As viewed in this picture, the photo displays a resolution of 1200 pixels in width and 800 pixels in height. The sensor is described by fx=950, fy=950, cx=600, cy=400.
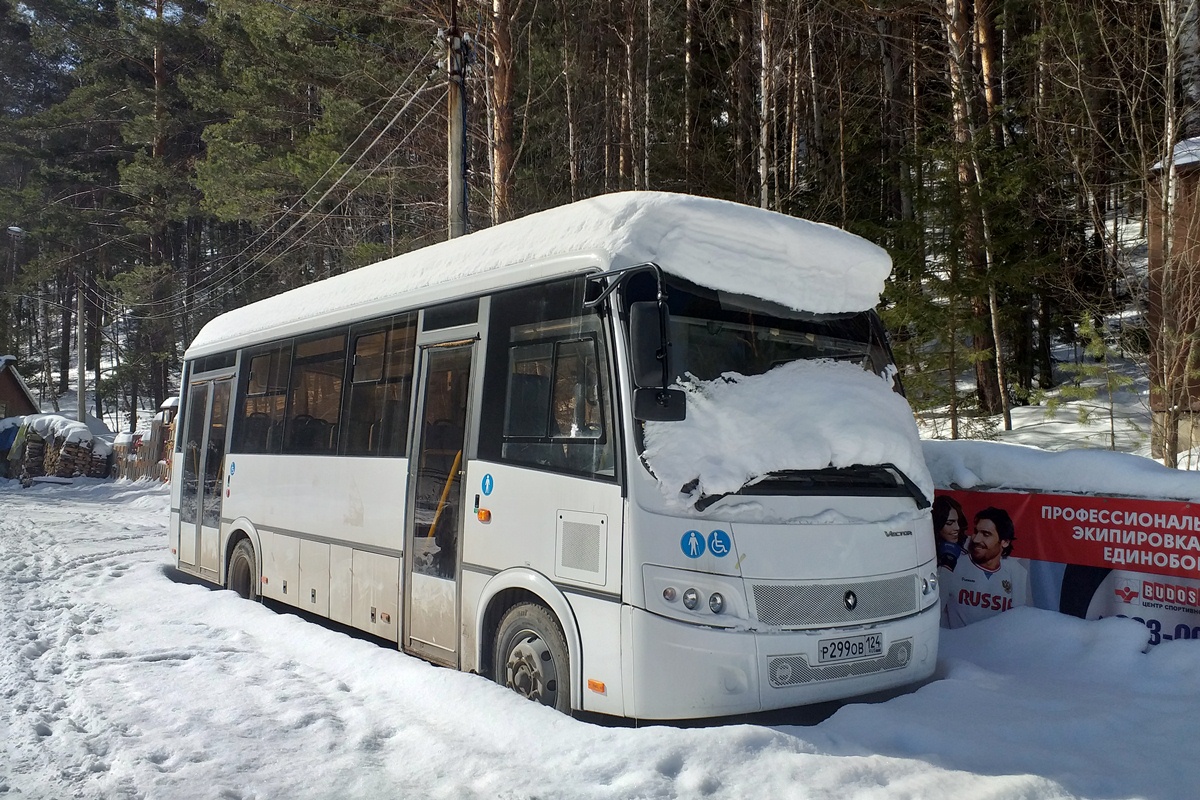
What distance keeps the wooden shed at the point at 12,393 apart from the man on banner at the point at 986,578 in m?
46.6

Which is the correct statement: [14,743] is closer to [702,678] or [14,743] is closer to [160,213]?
[702,678]

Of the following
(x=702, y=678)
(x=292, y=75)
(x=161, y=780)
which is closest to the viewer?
(x=161, y=780)

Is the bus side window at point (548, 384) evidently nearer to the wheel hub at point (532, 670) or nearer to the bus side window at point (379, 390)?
the wheel hub at point (532, 670)

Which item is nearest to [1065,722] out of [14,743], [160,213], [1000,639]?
[1000,639]

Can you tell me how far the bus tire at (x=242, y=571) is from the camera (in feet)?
32.1

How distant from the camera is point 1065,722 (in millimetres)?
5238

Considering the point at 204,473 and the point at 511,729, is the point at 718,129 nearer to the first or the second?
the point at 204,473

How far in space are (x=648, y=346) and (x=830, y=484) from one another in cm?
135

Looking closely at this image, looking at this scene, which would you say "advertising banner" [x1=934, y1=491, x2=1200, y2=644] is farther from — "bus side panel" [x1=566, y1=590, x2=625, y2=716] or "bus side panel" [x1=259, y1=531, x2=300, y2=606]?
"bus side panel" [x1=259, y1=531, x2=300, y2=606]

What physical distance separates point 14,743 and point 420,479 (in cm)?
282

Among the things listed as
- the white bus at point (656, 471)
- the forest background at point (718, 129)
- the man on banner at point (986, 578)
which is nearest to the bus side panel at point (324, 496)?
the white bus at point (656, 471)

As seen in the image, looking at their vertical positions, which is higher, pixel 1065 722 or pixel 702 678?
pixel 702 678

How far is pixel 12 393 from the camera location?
45312 mm

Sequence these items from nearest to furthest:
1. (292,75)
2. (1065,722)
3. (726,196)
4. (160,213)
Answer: (1065,722) → (726,196) → (292,75) → (160,213)
